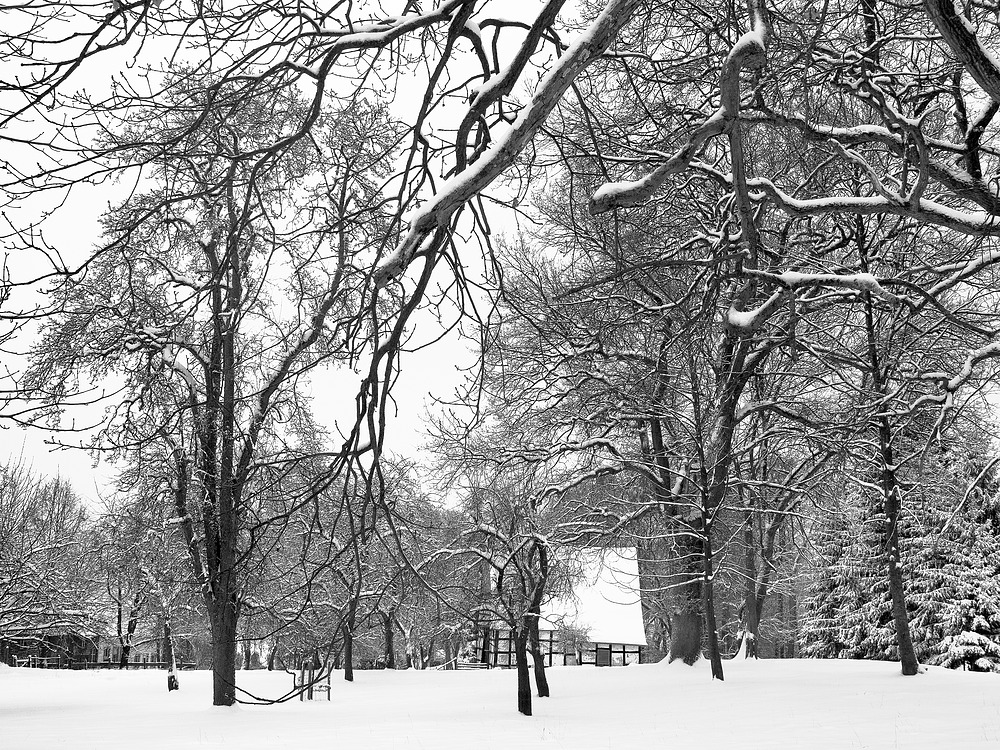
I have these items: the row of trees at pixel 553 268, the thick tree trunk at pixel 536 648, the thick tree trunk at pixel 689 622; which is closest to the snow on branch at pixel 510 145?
the row of trees at pixel 553 268

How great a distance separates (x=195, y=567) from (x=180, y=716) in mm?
2664

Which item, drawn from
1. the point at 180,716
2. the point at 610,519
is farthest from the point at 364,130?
the point at 610,519

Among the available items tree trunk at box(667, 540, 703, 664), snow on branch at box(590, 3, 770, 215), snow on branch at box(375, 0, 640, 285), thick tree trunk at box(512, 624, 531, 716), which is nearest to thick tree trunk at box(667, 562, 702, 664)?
tree trunk at box(667, 540, 703, 664)

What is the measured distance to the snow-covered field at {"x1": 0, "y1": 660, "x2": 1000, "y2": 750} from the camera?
9.53 meters

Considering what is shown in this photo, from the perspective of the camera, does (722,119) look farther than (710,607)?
No

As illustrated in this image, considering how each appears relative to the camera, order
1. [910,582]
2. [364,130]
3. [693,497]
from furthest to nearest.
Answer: [910,582], [693,497], [364,130]

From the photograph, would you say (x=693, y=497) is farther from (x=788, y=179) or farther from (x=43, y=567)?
(x=43, y=567)

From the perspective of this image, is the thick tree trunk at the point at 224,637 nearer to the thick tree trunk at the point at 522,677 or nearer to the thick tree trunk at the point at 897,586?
the thick tree trunk at the point at 522,677

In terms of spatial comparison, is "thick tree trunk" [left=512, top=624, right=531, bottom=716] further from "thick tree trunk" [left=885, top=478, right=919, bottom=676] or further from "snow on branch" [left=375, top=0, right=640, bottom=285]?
"snow on branch" [left=375, top=0, right=640, bottom=285]

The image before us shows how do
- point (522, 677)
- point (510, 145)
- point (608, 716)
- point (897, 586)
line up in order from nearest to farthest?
point (510, 145) < point (608, 716) < point (522, 677) < point (897, 586)

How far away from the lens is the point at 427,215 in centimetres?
329

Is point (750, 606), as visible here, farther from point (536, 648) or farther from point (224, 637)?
point (224, 637)

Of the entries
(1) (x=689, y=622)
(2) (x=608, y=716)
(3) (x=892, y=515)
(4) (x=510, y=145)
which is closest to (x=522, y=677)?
(2) (x=608, y=716)

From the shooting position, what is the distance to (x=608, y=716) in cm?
1256
